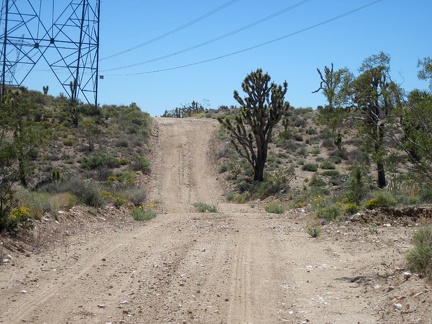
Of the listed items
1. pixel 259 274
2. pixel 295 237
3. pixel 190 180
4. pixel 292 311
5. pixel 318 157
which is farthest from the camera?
pixel 318 157

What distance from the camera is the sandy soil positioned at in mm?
7898

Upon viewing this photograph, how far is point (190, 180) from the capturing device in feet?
127

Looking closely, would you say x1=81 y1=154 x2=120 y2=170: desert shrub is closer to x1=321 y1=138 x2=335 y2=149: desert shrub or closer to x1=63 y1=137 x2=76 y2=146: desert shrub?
x1=63 y1=137 x2=76 y2=146: desert shrub

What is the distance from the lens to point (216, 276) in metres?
10.3

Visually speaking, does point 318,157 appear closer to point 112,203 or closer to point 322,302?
point 112,203

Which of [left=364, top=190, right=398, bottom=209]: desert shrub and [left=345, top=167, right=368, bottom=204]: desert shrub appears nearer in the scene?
[left=364, top=190, right=398, bottom=209]: desert shrub

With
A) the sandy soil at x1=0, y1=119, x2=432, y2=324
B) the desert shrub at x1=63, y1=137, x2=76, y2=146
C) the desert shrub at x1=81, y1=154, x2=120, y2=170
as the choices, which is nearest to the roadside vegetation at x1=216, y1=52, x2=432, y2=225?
the sandy soil at x1=0, y1=119, x2=432, y2=324

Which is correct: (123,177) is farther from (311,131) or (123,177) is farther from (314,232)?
(311,131)

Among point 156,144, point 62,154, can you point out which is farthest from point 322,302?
point 156,144

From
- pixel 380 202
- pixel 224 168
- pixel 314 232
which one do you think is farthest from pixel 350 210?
pixel 224 168

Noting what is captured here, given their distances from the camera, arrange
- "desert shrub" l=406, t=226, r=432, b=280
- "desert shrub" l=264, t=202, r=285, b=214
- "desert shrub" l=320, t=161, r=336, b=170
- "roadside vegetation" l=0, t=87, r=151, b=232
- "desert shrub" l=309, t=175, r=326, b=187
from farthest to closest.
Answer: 1. "desert shrub" l=320, t=161, r=336, b=170
2. "desert shrub" l=309, t=175, r=326, b=187
3. "desert shrub" l=264, t=202, r=285, b=214
4. "roadside vegetation" l=0, t=87, r=151, b=232
5. "desert shrub" l=406, t=226, r=432, b=280

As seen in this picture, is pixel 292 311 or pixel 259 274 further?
pixel 259 274

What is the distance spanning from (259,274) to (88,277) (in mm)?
3225

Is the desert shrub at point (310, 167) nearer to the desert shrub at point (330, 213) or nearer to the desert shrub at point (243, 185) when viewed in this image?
the desert shrub at point (243, 185)
